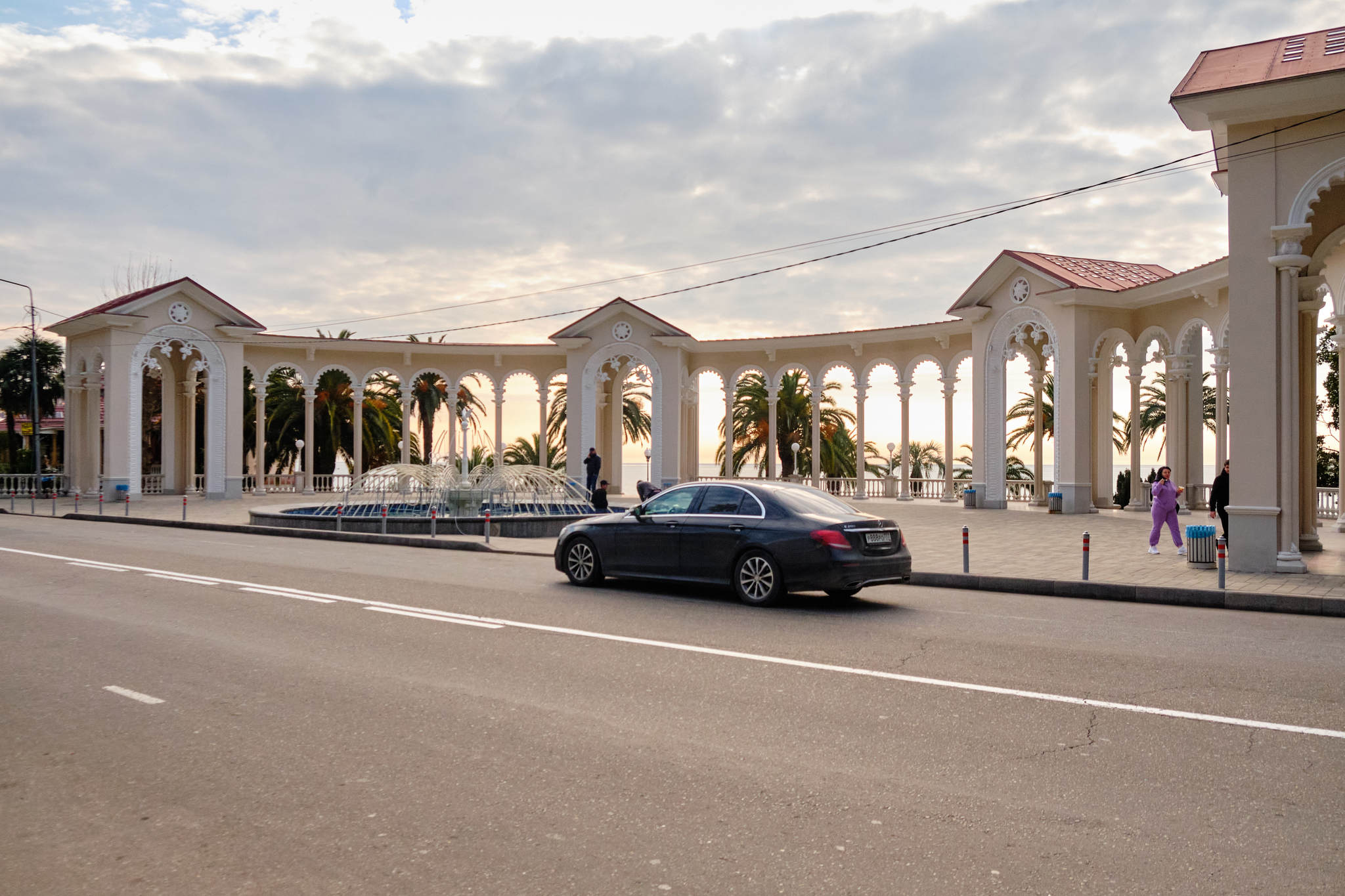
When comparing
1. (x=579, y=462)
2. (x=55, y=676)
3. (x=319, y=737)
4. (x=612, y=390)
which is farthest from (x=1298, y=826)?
(x=612, y=390)

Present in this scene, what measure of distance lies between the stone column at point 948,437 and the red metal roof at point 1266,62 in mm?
19473

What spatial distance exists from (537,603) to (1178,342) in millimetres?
22797

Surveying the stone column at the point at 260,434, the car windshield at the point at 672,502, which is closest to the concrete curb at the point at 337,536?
the car windshield at the point at 672,502

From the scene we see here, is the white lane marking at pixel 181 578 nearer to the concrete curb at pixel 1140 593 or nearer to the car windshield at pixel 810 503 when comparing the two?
the car windshield at pixel 810 503

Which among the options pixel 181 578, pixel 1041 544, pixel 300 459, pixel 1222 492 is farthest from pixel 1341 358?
pixel 300 459

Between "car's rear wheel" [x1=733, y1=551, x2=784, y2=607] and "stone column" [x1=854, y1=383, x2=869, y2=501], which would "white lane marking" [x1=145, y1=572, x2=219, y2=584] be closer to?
"car's rear wheel" [x1=733, y1=551, x2=784, y2=607]

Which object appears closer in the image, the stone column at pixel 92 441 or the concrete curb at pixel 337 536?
the concrete curb at pixel 337 536

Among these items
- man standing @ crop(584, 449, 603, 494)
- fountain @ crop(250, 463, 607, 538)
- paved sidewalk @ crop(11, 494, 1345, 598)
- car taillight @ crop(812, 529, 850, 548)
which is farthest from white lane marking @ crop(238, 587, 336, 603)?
man standing @ crop(584, 449, 603, 494)

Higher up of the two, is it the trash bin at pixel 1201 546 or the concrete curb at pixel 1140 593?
the trash bin at pixel 1201 546

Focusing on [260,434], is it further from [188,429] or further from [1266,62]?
[1266,62]

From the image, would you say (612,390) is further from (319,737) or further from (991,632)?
(319,737)

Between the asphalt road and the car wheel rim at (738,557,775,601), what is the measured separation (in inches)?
35.6

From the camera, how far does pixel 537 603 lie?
36.6 feet

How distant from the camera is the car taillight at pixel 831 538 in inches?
429
